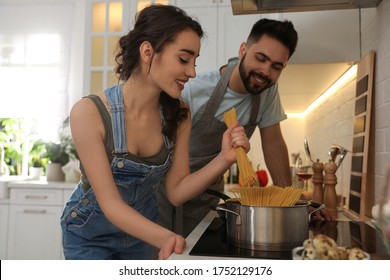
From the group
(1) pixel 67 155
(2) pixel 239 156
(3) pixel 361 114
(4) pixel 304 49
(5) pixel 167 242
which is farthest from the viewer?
(1) pixel 67 155

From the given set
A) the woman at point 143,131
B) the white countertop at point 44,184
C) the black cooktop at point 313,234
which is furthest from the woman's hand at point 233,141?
the white countertop at point 44,184

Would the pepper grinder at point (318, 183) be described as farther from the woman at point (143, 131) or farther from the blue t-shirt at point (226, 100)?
the woman at point (143, 131)

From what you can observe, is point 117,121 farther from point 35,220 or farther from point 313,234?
point 35,220

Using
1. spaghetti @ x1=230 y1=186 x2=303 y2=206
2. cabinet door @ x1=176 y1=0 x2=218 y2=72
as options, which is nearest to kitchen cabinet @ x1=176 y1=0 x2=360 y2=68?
cabinet door @ x1=176 y1=0 x2=218 y2=72

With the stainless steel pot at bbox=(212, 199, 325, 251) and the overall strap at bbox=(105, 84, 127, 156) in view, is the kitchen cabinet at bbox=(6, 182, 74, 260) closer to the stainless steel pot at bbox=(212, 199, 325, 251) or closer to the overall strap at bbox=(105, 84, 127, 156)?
the overall strap at bbox=(105, 84, 127, 156)

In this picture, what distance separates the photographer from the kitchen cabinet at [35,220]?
1.06 m

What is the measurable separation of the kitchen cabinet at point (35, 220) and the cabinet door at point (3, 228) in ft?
0.03

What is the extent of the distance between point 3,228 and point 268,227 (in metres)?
0.86

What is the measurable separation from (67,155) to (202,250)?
2.72ft

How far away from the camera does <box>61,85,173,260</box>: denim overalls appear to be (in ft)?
2.06

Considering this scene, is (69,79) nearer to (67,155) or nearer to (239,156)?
(67,155)

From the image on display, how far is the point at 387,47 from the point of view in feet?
2.52

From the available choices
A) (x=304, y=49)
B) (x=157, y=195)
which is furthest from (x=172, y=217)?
(x=304, y=49)

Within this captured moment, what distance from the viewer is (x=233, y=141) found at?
63cm
